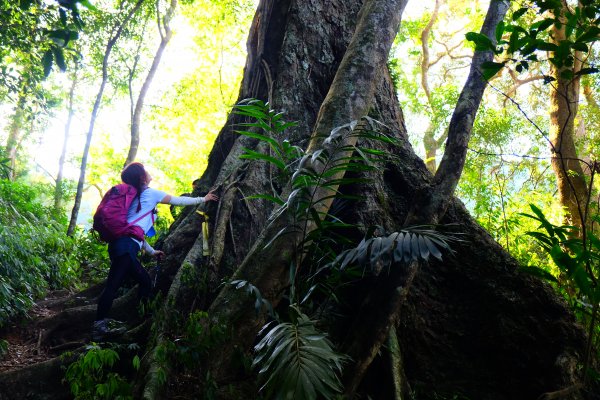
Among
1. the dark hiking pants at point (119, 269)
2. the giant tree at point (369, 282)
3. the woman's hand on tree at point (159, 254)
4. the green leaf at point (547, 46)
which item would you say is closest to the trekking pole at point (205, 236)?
the giant tree at point (369, 282)

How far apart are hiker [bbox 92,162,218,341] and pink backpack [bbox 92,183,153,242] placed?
2cm

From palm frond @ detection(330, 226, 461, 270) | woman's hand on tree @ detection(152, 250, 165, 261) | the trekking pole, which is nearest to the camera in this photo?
palm frond @ detection(330, 226, 461, 270)

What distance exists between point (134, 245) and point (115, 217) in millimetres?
291

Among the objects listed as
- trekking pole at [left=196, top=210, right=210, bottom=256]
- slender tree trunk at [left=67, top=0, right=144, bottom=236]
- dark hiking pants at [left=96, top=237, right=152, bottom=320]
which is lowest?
dark hiking pants at [left=96, top=237, right=152, bottom=320]

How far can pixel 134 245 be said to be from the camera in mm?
3996

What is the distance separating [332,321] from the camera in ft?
10.4

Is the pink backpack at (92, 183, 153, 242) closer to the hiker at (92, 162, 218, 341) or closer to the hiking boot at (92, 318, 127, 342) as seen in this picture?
the hiker at (92, 162, 218, 341)

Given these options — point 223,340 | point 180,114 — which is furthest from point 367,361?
point 180,114

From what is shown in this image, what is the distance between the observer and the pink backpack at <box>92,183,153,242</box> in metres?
3.90

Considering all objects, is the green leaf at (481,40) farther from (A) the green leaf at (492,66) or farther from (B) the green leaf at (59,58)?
(B) the green leaf at (59,58)

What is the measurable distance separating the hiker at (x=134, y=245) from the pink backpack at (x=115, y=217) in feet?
0.07

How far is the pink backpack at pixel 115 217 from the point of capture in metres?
3.90

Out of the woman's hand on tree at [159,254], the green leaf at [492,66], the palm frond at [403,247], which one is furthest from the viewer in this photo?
the woman's hand on tree at [159,254]

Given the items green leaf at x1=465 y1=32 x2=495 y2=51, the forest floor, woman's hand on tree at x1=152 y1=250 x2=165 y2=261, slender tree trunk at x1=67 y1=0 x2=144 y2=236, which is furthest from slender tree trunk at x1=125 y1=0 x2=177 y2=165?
green leaf at x1=465 y1=32 x2=495 y2=51
